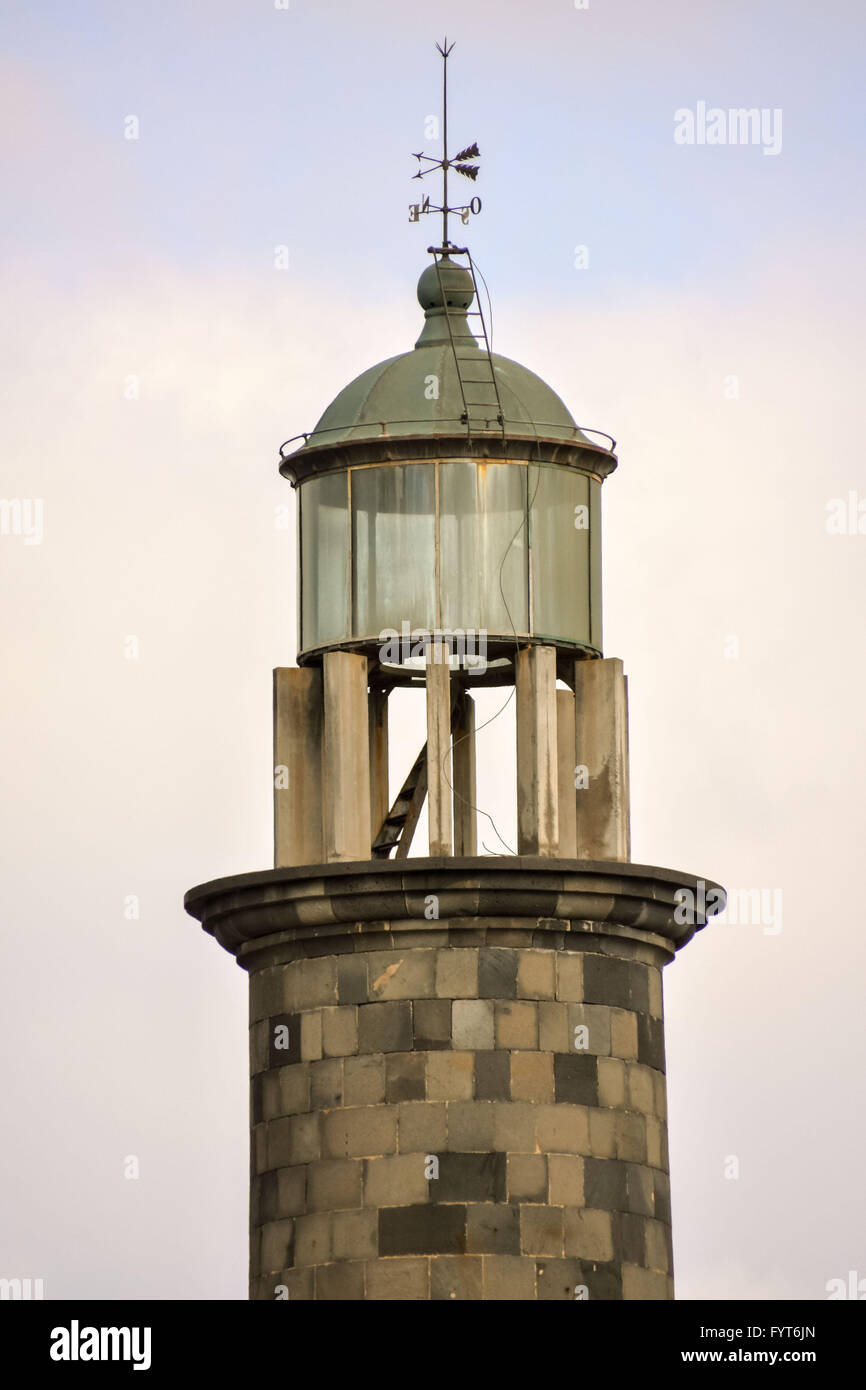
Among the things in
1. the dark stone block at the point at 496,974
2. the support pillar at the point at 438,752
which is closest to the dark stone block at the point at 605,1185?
the dark stone block at the point at 496,974

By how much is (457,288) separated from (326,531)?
11.2 ft

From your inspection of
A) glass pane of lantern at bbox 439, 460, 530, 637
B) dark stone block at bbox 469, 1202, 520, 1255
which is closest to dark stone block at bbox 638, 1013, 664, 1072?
dark stone block at bbox 469, 1202, 520, 1255

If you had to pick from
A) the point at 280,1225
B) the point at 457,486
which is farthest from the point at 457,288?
the point at 280,1225

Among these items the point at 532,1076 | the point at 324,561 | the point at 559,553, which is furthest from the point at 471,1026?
the point at 324,561

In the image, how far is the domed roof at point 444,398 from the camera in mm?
59562

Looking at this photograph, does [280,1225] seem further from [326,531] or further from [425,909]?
[326,531]

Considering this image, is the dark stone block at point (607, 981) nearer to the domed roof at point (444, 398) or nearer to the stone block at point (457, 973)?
the stone block at point (457, 973)

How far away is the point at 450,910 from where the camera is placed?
5769 centimetres

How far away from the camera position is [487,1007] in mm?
57719

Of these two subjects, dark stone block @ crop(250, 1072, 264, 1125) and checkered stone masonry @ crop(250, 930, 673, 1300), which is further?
dark stone block @ crop(250, 1072, 264, 1125)

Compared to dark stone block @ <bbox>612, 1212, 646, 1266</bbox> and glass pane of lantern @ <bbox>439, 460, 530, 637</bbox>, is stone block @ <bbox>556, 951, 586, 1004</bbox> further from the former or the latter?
glass pane of lantern @ <bbox>439, 460, 530, 637</bbox>

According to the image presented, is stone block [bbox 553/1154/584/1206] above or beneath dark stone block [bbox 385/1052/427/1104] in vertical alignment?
beneath

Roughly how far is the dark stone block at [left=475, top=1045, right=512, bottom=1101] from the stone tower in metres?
0.03

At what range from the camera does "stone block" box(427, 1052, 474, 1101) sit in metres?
57.4
